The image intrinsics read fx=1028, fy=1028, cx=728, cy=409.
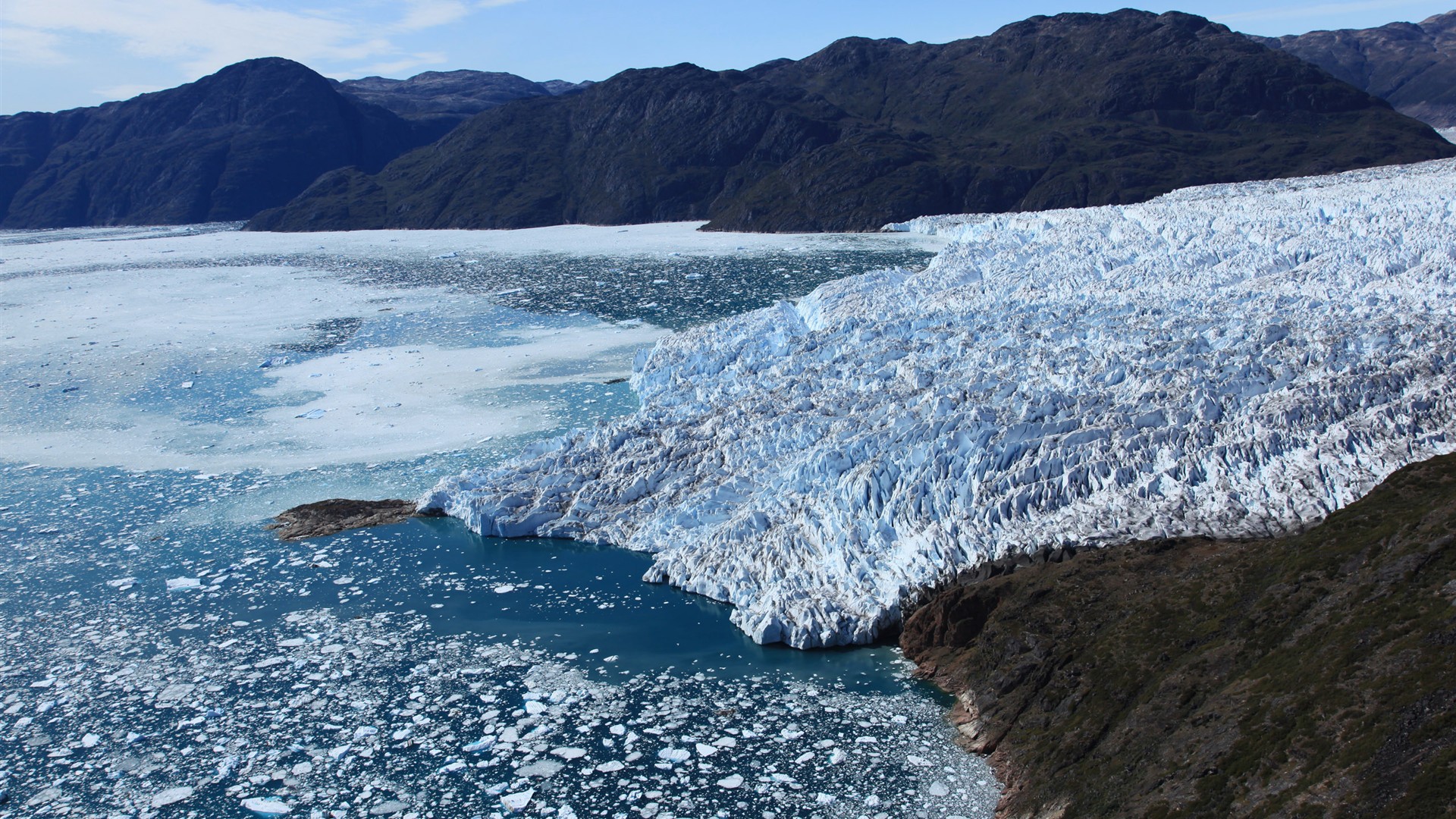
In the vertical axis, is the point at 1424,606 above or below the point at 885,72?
below

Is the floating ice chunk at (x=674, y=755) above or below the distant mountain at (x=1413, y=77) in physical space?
below

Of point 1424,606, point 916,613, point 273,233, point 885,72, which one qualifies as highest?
point 885,72

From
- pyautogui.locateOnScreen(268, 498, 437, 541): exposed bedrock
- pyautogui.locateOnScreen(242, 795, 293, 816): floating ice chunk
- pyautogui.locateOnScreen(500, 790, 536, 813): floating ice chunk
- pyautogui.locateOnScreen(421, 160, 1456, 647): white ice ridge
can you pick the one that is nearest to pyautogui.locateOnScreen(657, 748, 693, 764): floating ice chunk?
pyautogui.locateOnScreen(500, 790, 536, 813): floating ice chunk

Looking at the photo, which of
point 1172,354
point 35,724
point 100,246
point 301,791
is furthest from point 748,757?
point 100,246

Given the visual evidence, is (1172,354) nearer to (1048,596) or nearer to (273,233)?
(1048,596)

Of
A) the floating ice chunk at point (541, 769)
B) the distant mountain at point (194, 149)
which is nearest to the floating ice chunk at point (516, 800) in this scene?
the floating ice chunk at point (541, 769)

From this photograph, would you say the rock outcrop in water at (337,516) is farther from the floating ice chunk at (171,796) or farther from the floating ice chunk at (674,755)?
the floating ice chunk at (674,755)
